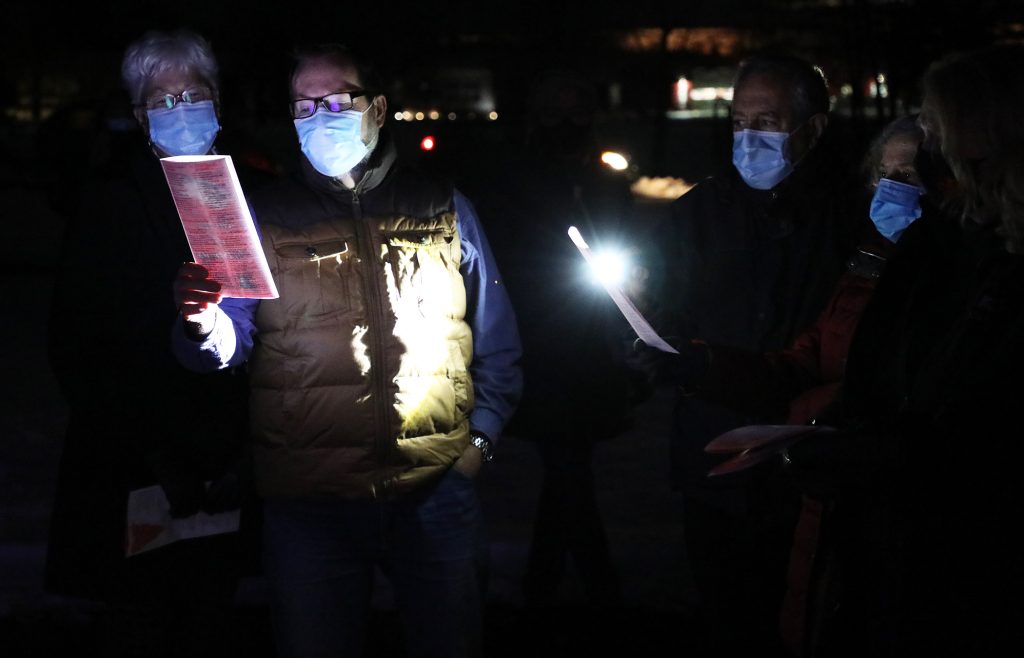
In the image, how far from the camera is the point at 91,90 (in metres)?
47.4

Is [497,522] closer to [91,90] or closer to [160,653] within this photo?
[160,653]

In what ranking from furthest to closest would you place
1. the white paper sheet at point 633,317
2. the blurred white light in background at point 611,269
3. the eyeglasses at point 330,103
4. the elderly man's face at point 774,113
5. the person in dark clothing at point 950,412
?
the elderly man's face at point 774,113 → the eyeglasses at point 330,103 → the blurred white light in background at point 611,269 → the white paper sheet at point 633,317 → the person in dark clothing at point 950,412

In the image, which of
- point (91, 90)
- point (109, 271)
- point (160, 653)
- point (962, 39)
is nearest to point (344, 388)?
point (109, 271)

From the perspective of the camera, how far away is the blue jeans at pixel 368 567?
316 cm

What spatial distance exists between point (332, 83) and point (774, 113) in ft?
4.35

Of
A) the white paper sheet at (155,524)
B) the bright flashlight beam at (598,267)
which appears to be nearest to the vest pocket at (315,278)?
the bright flashlight beam at (598,267)

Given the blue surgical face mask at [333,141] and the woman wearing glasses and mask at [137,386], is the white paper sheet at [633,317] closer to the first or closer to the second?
the blue surgical face mask at [333,141]

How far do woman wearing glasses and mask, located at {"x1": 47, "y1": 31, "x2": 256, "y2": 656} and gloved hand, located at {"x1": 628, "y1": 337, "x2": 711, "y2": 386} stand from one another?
1144 millimetres

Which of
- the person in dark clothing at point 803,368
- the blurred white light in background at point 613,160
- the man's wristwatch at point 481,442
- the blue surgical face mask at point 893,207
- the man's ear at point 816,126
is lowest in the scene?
the man's wristwatch at point 481,442

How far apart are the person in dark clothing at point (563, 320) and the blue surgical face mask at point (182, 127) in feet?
5.26

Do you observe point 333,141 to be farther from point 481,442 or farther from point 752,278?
point 752,278

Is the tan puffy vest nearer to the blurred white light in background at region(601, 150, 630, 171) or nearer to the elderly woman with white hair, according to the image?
the elderly woman with white hair

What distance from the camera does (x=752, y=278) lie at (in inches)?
144

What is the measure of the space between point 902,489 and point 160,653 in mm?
2195
